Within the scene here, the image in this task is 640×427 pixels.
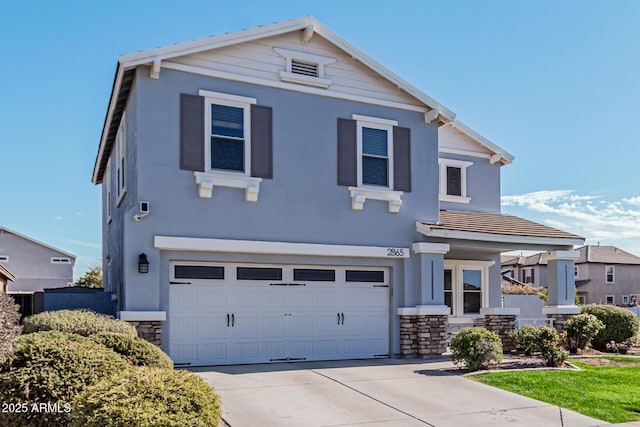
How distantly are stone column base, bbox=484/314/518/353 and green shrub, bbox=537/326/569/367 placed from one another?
192cm

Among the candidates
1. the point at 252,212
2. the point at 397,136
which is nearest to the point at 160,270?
the point at 252,212

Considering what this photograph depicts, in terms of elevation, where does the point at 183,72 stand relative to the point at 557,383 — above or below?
above

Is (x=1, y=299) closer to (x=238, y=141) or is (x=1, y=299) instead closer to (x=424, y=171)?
(x=238, y=141)

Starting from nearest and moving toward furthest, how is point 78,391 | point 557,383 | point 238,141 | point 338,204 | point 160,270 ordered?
point 78,391
point 557,383
point 160,270
point 238,141
point 338,204

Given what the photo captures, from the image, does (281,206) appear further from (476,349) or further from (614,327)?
(614,327)

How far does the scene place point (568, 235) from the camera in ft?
54.2

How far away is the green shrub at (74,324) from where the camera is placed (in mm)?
9711

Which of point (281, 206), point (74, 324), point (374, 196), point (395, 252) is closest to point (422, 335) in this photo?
point (395, 252)

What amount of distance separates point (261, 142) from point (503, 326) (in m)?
7.86

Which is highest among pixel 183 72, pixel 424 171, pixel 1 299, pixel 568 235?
pixel 183 72

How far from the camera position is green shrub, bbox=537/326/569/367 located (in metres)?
13.2

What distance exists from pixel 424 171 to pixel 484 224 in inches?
99.2

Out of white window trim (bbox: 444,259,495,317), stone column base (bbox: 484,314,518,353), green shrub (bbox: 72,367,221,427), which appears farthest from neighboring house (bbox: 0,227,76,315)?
green shrub (bbox: 72,367,221,427)

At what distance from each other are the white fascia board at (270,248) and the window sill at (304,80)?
3.71 meters
